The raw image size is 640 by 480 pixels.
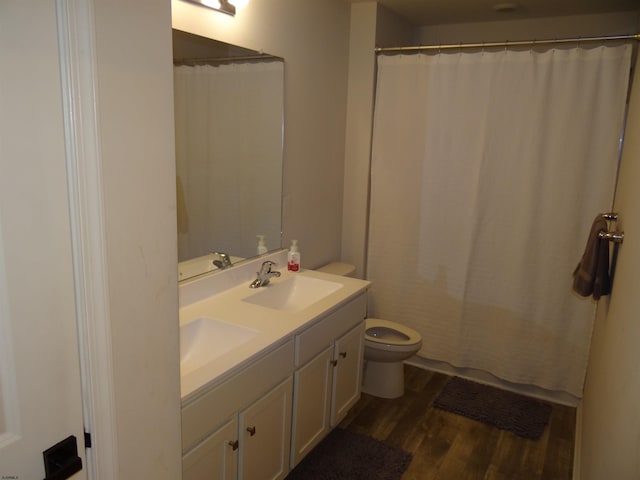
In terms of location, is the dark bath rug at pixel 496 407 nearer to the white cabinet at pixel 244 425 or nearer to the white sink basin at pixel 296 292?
the white sink basin at pixel 296 292

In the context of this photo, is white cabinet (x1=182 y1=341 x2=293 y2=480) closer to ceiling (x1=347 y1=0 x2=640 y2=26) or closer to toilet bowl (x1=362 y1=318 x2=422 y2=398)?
toilet bowl (x1=362 y1=318 x2=422 y2=398)

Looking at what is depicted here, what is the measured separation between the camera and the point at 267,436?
182 cm

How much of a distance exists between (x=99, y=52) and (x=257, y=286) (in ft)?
5.34

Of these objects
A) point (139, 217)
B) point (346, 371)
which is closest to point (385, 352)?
point (346, 371)

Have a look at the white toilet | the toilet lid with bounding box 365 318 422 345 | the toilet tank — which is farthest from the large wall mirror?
the toilet lid with bounding box 365 318 422 345

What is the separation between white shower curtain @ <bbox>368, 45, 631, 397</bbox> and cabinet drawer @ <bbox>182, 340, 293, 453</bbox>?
5.16 ft

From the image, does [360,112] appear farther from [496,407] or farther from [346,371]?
[496,407]

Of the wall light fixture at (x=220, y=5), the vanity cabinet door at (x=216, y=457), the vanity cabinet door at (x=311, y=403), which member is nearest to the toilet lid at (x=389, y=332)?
the vanity cabinet door at (x=311, y=403)

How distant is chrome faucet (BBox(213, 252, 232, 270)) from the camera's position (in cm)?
221

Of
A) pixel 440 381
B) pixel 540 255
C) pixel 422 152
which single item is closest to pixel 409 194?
pixel 422 152

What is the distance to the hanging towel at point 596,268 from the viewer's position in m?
2.06

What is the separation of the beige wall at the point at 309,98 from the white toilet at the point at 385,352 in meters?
0.37

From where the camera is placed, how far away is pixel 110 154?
0.84 meters

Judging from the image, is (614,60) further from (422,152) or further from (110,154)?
(110,154)
